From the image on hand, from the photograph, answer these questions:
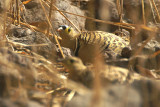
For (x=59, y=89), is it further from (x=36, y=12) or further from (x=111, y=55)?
(x=36, y=12)

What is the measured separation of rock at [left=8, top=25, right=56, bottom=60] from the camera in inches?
63.4

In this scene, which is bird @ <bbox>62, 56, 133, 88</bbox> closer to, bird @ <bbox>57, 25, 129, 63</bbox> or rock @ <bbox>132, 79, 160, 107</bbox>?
rock @ <bbox>132, 79, 160, 107</bbox>

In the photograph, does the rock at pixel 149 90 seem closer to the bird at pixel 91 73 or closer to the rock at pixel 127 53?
the bird at pixel 91 73

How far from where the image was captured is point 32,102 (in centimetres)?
96

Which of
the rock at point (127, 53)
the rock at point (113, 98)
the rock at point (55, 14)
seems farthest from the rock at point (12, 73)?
the rock at point (55, 14)

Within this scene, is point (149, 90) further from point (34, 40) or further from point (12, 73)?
point (34, 40)

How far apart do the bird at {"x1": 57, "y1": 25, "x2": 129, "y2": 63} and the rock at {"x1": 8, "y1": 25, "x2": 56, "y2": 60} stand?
426 millimetres

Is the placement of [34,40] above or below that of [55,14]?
below

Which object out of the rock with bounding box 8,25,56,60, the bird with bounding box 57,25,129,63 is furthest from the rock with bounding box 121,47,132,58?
the rock with bounding box 8,25,56,60

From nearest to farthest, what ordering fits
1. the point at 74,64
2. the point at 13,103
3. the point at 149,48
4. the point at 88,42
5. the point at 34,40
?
the point at 13,103 → the point at 74,64 → the point at 149,48 → the point at 34,40 → the point at 88,42

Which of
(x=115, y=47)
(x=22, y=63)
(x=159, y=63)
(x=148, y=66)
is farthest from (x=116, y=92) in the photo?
(x=115, y=47)

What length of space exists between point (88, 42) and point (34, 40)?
64cm

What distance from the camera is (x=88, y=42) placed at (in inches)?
87.5

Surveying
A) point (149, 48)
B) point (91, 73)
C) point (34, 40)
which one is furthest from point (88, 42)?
point (91, 73)
